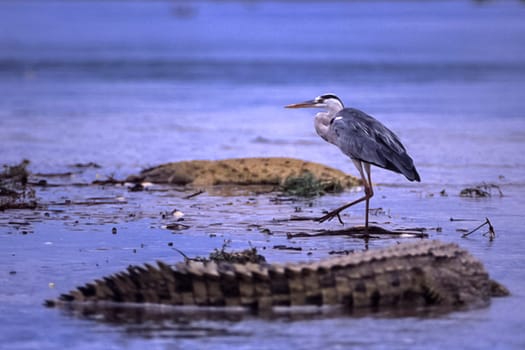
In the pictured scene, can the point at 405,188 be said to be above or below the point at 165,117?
below

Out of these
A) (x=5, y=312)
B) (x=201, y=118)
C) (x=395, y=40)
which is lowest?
(x=5, y=312)

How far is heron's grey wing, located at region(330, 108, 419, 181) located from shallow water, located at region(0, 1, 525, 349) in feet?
2.03

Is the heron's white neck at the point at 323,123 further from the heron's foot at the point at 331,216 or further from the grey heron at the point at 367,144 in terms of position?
the heron's foot at the point at 331,216

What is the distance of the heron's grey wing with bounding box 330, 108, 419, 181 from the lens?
36.2 ft

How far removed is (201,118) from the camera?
23.2 meters

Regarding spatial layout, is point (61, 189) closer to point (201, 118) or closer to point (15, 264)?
point (15, 264)

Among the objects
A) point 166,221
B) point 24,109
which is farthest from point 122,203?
point 24,109

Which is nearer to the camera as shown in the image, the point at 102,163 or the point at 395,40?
the point at 102,163

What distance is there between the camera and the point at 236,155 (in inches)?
687

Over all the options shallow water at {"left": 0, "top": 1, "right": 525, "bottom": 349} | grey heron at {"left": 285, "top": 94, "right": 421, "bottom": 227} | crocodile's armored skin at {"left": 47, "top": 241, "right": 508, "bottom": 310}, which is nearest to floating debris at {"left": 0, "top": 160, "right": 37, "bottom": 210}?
shallow water at {"left": 0, "top": 1, "right": 525, "bottom": 349}

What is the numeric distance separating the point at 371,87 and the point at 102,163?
1586 cm

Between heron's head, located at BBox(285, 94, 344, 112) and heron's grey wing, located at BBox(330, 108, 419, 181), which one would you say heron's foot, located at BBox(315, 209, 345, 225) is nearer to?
heron's grey wing, located at BBox(330, 108, 419, 181)

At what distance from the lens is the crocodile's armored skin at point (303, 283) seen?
297 inches

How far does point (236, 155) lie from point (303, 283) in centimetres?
993
